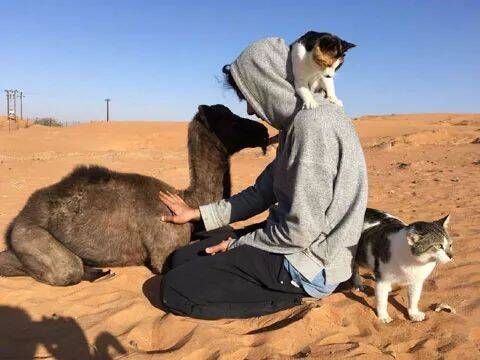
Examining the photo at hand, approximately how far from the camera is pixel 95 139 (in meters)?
29.5

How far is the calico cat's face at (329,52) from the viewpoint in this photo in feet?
15.6

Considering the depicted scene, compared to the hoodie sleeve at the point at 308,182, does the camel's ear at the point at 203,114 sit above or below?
above

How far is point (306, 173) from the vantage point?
3449mm

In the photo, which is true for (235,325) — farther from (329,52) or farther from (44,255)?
(329,52)

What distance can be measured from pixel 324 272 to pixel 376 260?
48 centimetres

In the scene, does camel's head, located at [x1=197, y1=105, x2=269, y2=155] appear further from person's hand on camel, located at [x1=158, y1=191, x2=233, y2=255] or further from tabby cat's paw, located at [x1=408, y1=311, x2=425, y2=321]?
tabby cat's paw, located at [x1=408, y1=311, x2=425, y2=321]

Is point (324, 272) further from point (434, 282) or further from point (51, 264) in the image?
point (51, 264)

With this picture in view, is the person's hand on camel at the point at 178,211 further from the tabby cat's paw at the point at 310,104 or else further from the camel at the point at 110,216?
the tabby cat's paw at the point at 310,104

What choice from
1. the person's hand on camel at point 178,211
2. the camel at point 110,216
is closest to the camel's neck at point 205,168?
the camel at point 110,216

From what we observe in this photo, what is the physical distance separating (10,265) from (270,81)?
10.4 feet

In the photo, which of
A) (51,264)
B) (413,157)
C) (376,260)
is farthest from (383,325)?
(413,157)

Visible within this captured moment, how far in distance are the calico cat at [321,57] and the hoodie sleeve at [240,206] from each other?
0.91 m

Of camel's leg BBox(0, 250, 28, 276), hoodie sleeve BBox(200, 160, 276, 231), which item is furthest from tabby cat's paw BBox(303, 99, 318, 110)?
camel's leg BBox(0, 250, 28, 276)

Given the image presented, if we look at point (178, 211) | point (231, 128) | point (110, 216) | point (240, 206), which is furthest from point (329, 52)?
point (110, 216)
